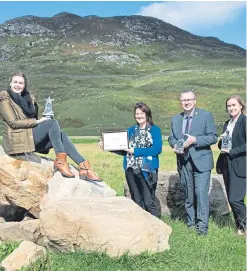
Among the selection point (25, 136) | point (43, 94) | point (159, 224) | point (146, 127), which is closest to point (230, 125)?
point (146, 127)

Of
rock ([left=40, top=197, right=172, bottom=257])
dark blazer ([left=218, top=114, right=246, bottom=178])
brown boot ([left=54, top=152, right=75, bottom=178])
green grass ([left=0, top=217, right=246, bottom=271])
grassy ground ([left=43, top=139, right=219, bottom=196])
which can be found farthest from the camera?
grassy ground ([left=43, top=139, right=219, bottom=196])

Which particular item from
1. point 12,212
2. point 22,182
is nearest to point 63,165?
point 22,182

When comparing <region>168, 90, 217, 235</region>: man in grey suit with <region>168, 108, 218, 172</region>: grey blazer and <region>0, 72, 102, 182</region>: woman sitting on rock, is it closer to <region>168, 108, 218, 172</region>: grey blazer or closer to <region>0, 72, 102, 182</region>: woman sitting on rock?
<region>168, 108, 218, 172</region>: grey blazer

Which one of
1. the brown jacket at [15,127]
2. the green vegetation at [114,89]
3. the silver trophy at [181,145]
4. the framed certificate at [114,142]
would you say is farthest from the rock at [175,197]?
the green vegetation at [114,89]

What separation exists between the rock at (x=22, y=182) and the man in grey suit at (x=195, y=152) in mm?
2800

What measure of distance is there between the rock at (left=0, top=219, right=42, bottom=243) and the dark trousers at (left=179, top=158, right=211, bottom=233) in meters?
3.18

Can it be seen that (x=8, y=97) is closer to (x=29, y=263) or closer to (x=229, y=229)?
(x=29, y=263)

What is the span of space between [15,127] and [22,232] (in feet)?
6.81

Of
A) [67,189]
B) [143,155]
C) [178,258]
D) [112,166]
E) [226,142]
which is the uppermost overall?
[226,142]

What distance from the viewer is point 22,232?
903 centimetres

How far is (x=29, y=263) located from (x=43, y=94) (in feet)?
308

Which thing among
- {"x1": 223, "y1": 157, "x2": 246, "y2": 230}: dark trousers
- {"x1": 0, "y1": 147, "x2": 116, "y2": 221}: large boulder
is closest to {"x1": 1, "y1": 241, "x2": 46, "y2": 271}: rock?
{"x1": 0, "y1": 147, "x2": 116, "y2": 221}: large boulder

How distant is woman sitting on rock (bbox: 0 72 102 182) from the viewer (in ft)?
32.5

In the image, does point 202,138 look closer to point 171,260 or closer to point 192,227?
point 192,227
